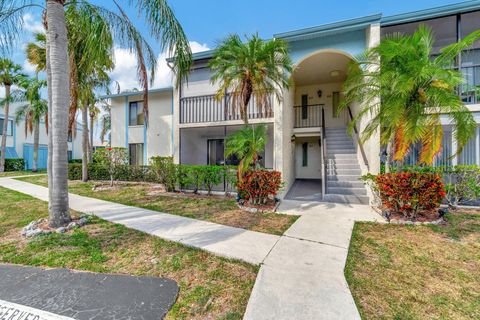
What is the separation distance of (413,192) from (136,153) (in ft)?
50.0

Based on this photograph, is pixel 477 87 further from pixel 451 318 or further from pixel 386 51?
pixel 451 318

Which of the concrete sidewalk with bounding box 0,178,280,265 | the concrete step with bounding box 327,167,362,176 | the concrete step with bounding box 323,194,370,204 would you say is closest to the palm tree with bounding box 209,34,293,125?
the concrete sidewalk with bounding box 0,178,280,265

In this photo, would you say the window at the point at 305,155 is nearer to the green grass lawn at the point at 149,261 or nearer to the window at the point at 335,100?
the window at the point at 335,100

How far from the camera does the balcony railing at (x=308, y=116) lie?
508 inches

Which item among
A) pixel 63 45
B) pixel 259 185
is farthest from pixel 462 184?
pixel 63 45

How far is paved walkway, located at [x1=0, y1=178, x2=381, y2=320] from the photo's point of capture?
266 cm

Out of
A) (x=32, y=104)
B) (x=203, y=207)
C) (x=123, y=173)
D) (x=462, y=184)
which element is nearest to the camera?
(x=462, y=184)

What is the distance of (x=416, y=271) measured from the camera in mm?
3553

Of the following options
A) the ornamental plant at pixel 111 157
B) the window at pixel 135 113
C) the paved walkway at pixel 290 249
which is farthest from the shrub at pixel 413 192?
the window at pixel 135 113

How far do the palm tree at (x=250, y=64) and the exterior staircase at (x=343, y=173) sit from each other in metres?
4.34

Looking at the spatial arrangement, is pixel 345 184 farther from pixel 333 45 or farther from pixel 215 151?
pixel 215 151

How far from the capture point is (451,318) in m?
2.52

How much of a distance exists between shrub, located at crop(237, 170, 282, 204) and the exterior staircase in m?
2.42

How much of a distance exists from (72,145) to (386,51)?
34.8m
